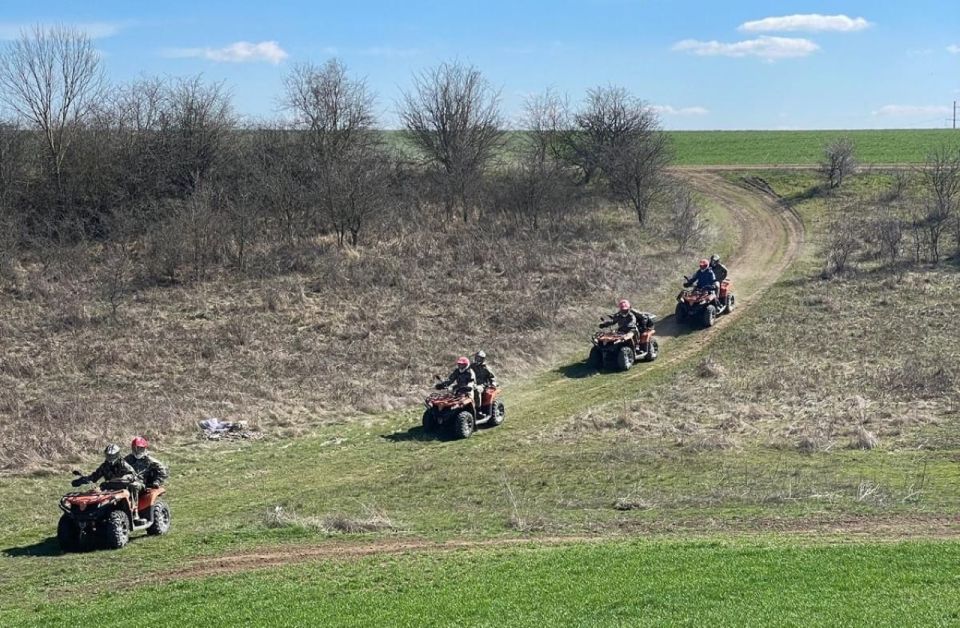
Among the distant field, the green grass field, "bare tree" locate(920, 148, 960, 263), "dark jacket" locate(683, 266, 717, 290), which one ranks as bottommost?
the green grass field

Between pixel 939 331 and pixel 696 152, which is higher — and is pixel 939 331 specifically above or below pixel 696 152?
below

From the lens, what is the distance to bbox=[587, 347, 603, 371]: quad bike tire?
2800cm

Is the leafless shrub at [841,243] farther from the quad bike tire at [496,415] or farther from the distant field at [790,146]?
the distant field at [790,146]

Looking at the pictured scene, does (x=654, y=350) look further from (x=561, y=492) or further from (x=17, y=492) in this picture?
(x=17, y=492)

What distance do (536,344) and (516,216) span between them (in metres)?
16.0

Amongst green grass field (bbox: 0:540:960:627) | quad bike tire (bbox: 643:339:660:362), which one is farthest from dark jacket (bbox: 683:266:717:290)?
green grass field (bbox: 0:540:960:627)

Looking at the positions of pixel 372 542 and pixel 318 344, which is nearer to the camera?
pixel 372 542

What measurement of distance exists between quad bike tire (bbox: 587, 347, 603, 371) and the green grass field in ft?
45.2

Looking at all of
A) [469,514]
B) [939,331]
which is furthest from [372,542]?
[939,331]

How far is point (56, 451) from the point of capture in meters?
21.0

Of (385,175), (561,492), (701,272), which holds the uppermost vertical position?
(385,175)

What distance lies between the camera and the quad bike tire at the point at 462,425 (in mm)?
22000

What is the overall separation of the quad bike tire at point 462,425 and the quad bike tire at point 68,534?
8.80 metres

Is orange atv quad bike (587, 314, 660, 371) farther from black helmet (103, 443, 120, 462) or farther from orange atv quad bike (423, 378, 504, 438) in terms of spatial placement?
black helmet (103, 443, 120, 462)
